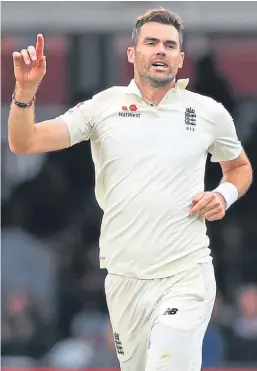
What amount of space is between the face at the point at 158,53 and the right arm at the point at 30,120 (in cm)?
45

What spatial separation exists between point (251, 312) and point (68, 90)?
2489mm

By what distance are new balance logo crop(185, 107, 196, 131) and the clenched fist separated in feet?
1.01

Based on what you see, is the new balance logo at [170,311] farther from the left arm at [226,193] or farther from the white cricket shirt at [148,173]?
the left arm at [226,193]

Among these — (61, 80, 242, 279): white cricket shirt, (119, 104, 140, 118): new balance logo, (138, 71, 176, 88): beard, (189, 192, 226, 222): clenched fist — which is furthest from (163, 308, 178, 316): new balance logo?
(138, 71, 176, 88): beard

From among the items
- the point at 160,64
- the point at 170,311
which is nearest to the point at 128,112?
the point at 160,64

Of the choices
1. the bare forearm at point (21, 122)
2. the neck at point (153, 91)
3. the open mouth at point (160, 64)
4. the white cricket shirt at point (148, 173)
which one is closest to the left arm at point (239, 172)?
the white cricket shirt at point (148, 173)

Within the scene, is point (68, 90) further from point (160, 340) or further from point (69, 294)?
point (160, 340)

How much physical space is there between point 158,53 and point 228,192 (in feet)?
2.43

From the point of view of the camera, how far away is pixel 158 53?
17.9ft

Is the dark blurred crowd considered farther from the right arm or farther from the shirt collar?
the right arm

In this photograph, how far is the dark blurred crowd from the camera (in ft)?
34.7

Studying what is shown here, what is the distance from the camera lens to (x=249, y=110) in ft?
34.4

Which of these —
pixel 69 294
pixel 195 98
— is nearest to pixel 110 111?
pixel 195 98

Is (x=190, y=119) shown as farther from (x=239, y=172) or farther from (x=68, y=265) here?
(x=68, y=265)
